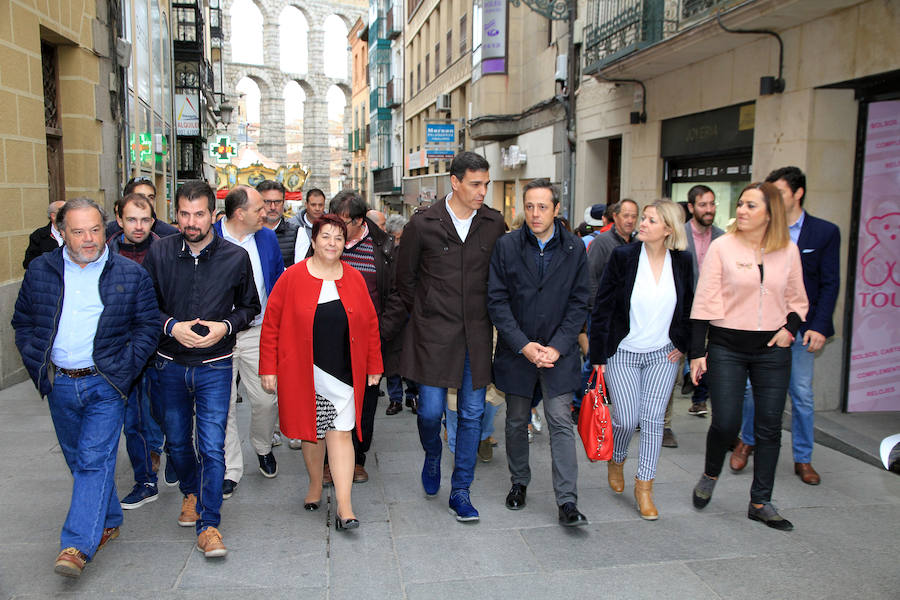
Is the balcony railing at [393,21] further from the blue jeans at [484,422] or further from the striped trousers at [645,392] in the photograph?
the striped trousers at [645,392]

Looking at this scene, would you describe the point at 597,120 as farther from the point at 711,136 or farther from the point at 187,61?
the point at 187,61

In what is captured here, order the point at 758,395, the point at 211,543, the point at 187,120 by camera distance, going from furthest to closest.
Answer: the point at 187,120 → the point at 758,395 → the point at 211,543

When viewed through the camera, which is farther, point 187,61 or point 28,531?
point 187,61

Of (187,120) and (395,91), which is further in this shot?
(395,91)

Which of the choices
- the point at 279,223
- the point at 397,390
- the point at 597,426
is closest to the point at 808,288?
the point at 597,426

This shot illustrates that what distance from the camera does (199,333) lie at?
4.06 meters

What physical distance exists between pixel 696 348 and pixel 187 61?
22.3 meters

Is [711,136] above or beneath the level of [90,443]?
above

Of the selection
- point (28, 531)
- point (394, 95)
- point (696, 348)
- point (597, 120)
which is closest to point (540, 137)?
point (597, 120)

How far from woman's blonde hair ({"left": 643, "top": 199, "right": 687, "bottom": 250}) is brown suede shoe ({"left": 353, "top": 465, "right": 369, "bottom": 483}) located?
258 centimetres

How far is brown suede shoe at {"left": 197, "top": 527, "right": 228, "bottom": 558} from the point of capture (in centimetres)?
390

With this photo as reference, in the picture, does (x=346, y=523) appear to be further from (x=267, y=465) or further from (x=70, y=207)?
(x=70, y=207)

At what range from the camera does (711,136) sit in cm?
911

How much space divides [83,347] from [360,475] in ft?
7.12
